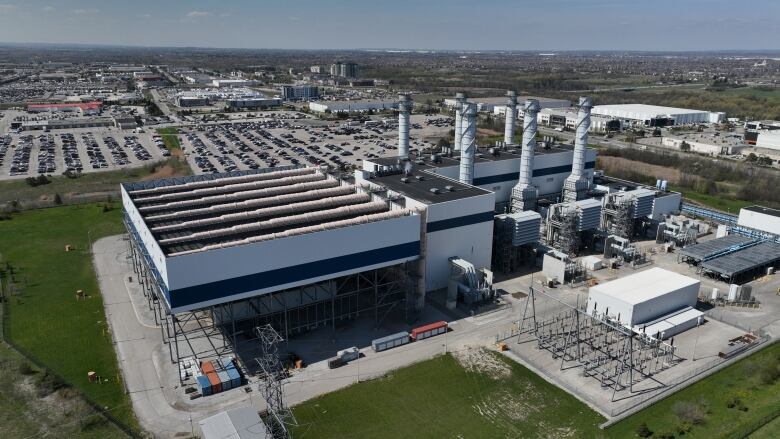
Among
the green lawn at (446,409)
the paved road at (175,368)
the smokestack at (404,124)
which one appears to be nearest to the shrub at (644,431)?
the green lawn at (446,409)

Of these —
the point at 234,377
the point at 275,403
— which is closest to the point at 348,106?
the point at 234,377

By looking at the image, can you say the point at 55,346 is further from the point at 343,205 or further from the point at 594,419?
the point at 594,419

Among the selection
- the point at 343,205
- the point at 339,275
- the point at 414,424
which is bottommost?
the point at 414,424

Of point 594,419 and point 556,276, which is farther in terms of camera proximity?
point 556,276

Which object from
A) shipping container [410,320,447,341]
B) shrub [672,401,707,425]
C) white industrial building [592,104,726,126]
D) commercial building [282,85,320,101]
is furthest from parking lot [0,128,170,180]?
white industrial building [592,104,726,126]

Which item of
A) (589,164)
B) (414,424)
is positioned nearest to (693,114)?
(589,164)

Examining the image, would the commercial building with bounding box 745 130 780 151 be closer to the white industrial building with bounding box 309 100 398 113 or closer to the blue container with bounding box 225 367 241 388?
the white industrial building with bounding box 309 100 398 113

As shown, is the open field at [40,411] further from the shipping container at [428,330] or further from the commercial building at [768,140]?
the commercial building at [768,140]
